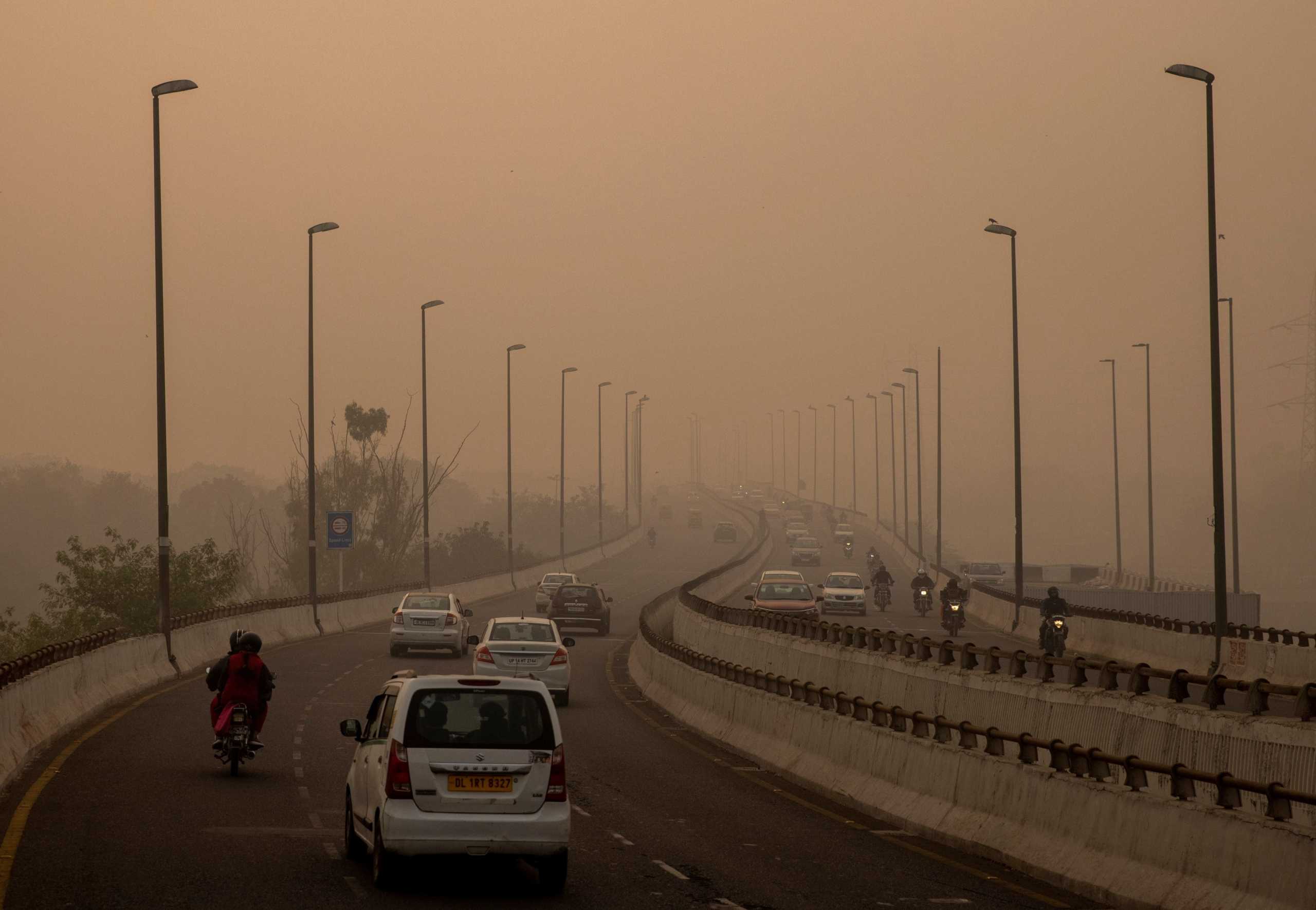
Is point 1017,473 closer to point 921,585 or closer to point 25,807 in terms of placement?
point 921,585

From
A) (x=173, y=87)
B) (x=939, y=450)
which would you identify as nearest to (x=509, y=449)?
(x=939, y=450)

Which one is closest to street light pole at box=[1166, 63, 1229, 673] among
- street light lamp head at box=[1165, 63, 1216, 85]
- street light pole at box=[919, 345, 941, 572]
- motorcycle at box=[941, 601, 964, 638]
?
street light lamp head at box=[1165, 63, 1216, 85]

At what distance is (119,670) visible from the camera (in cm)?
3114

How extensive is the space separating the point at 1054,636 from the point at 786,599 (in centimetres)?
1603

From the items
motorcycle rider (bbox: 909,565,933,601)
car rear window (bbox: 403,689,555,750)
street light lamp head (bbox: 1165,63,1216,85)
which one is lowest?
motorcycle rider (bbox: 909,565,933,601)

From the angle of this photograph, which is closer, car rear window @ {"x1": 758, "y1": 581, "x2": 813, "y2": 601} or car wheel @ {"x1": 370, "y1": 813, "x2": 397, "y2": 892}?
car wheel @ {"x1": 370, "y1": 813, "x2": 397, "y2": 892}

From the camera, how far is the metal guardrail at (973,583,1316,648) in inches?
1304

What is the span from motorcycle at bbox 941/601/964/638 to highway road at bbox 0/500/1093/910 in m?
24.9

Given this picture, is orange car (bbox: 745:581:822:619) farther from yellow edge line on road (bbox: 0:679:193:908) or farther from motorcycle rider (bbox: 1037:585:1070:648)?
yellow edge line on road (bbox: 0:679:193:908)

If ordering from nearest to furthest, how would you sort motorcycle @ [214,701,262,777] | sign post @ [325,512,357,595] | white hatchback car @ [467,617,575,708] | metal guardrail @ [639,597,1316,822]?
metal guardrail @ [639,597,1316,822]
motorcycle @ [214,701,262,777]
white hatchback car @ [467,617,575,708]
sign post @ [325,512,357,595]

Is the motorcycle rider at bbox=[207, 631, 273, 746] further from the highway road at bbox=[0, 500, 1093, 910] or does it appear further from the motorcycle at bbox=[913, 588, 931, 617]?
the motorcycle at bbox=[913, 588, 931, 617]

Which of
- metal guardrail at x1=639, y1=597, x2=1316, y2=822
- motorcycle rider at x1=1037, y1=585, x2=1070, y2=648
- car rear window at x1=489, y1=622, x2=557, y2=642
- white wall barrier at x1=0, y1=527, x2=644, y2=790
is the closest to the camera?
metal guardrail at x1=639, y1=597, x2=1316, y2=822

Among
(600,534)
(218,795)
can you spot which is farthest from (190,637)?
(600,534)

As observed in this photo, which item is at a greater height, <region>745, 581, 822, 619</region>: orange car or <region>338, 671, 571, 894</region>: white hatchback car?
<region>338, 671, 571, 894</region>: white hatchback car
